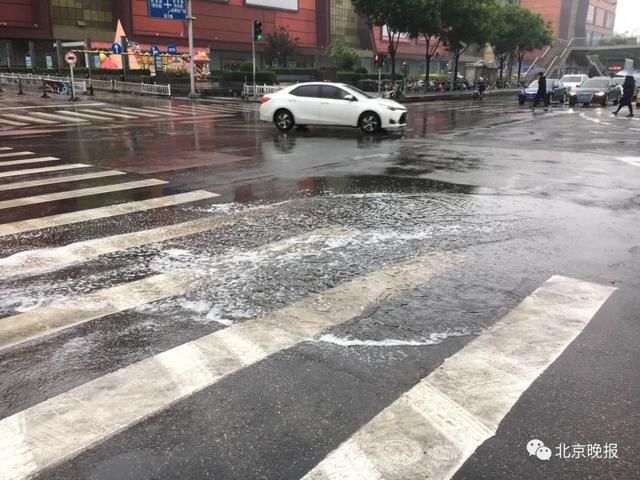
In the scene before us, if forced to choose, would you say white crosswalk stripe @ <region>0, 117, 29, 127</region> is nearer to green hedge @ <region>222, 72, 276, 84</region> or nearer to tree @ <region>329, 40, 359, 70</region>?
green hedge @ <region>222, 72, 276, 84</region>

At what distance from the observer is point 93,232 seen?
6.90 metres

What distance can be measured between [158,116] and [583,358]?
23.1 meters

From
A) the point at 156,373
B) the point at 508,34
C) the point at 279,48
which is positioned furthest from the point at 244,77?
the point at 156,373

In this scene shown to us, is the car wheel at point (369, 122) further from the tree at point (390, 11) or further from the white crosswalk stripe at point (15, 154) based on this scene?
the tree at point (390, 11)

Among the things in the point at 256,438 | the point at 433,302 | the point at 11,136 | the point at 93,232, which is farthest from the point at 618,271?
the point at 11,136

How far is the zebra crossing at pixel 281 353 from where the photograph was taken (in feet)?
9.66

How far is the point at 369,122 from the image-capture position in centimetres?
1761

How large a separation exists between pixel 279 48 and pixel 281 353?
64252 mm

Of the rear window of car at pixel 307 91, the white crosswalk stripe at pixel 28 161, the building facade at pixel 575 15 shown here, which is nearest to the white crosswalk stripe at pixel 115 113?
the rear window of car at pixel 307 91

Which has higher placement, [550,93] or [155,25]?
[155,25]

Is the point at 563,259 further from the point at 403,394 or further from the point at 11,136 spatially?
the point at 11,136

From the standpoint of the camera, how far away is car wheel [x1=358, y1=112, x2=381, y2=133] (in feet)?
57.5

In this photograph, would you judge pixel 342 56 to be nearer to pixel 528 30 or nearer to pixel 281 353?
pixel 528 30

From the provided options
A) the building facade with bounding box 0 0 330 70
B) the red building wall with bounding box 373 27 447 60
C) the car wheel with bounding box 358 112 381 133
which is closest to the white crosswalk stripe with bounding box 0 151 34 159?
the car wheel with bounding box 358 112 381 133
